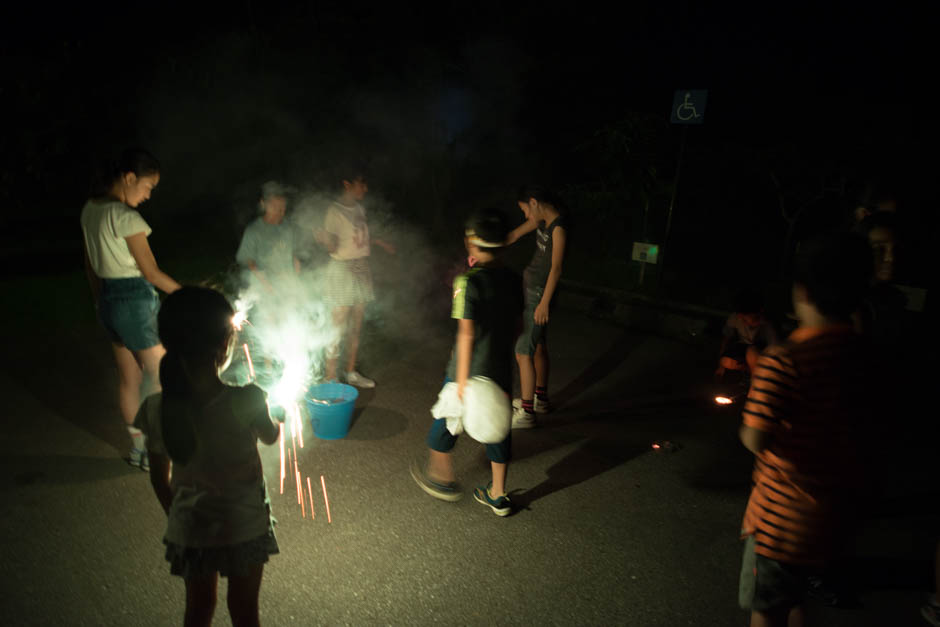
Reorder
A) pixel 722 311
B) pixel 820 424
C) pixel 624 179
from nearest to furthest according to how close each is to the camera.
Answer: pixel 820 424 → pixel 722 311 → pixel 624 179

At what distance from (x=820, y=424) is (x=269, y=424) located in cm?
185

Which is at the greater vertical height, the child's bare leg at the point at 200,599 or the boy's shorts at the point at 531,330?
the boy's shorts at the point at 531,330

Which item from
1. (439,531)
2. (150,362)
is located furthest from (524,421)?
(150,362)

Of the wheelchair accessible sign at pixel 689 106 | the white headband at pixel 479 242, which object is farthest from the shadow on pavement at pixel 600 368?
the wheelchair accessible sign at pixel 689 106

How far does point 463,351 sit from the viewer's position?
126 inches

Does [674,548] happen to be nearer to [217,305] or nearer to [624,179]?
[217,305]

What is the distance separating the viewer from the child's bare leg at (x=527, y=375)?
4.63 m

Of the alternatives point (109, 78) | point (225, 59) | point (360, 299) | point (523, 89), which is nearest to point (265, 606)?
point (360, 299)

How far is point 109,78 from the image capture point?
17.5 metres

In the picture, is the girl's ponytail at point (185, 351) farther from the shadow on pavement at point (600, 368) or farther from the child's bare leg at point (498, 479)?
the shadow on pavement at point (600, 368)

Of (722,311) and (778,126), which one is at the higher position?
(778,126)

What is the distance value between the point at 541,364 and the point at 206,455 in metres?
3.22

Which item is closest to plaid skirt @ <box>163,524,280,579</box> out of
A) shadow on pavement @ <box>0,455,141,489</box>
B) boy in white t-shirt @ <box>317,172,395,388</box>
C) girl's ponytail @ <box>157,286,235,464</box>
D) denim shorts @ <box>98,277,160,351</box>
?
girl's ponytail @ <box>157,286,235,464</box>

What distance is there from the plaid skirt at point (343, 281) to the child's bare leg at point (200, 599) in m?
3.24
